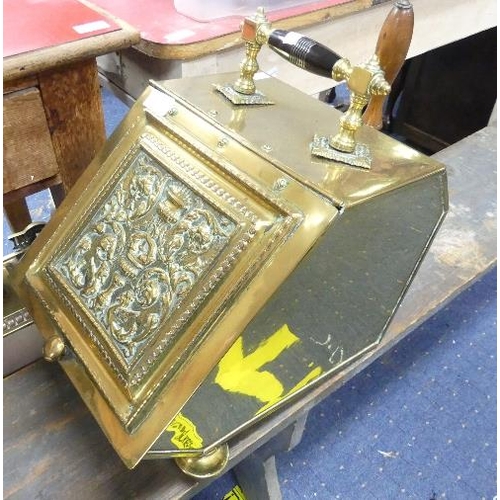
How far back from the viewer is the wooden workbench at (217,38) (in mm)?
1116

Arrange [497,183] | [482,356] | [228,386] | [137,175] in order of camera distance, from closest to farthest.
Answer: [228,386]
[137,175]
[497,183]
[482,356]

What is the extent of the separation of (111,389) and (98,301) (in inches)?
5.3

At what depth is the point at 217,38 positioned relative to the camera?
1.12m

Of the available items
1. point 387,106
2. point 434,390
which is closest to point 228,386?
point 434,390

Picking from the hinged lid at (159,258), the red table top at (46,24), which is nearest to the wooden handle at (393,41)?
the hinged lid at (159,258)

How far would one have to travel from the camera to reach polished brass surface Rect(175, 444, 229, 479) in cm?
76

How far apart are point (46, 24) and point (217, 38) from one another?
0.35 metres

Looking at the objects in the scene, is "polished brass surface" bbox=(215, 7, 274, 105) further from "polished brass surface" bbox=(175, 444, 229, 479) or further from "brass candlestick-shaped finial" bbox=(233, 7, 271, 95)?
"polished brass surface" bbox=(175, 444, 229, 479)

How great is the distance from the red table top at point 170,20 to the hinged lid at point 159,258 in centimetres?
31

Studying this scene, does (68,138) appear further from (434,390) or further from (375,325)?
(434,390)

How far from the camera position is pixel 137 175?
32.1 inches

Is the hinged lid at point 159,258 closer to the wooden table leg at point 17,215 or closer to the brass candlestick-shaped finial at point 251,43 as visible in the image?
the brass candlestick-shaped finial at point 251,43

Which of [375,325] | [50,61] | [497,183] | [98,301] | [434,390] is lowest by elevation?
[434,390]

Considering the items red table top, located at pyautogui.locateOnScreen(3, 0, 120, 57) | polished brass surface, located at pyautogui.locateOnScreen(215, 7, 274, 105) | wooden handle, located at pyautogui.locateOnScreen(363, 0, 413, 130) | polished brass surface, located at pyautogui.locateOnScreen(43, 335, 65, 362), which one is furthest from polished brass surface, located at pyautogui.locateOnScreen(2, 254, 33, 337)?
wooden handle, located at pyautogui.locateOnScreen(363, 0, 413, 130)
